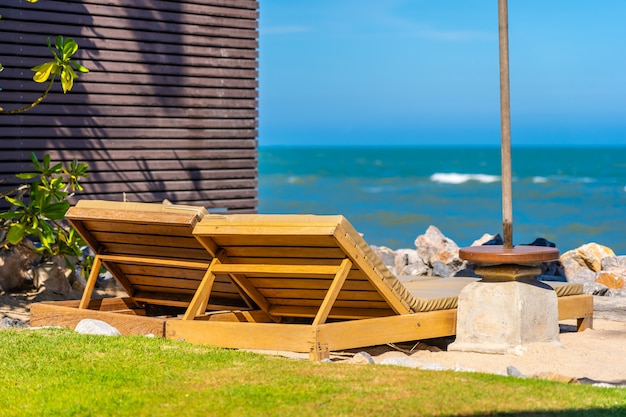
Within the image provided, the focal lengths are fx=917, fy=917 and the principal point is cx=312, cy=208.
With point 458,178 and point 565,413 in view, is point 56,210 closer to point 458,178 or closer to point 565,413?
point 565,413

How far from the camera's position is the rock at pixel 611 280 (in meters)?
9.36

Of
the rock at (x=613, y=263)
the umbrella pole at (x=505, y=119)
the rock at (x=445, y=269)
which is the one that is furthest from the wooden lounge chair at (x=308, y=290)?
the rock at (x=613, y=263)

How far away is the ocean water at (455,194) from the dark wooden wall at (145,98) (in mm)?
13776

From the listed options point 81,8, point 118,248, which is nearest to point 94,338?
point 118,248

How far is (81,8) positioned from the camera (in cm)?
1142

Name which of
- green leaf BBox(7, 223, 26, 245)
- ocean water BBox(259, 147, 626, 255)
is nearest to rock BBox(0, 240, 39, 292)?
green leaf BBox(7, 223, 26, 245)

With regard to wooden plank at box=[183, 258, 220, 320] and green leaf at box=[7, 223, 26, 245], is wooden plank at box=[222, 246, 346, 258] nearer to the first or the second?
wooden plank at box=[183, 258, 220, 320]

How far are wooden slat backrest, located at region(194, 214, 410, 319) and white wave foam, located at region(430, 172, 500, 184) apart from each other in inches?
1701

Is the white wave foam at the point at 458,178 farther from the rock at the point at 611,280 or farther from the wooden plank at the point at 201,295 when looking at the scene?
the wooden plank at the point at 201,295

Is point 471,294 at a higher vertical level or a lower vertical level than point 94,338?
higher

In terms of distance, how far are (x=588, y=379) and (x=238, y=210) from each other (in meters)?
8.52

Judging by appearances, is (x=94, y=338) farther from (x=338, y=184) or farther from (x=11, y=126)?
(x=338, y=184)

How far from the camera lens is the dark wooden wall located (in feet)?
36.1

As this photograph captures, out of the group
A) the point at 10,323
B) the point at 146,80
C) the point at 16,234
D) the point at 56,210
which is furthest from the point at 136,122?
the point at 10,323
